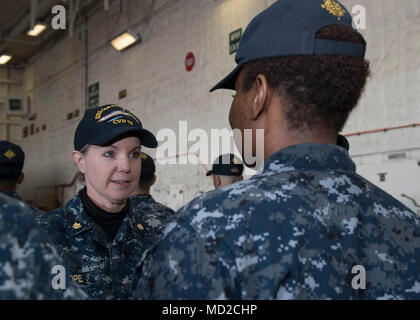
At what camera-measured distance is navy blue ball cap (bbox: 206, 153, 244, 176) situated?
12.2 ft

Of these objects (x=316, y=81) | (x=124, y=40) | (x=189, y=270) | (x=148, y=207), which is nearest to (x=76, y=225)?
(x=189, y=270)

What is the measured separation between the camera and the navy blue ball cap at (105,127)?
1501 millimetres

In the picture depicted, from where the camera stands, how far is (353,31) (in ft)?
2.83

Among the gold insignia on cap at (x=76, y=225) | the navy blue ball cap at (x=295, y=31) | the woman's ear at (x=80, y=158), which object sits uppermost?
the navy blue ball cap at (x=295, y=31)

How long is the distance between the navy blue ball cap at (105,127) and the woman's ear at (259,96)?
2.41 ft

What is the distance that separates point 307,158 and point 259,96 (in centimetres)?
16

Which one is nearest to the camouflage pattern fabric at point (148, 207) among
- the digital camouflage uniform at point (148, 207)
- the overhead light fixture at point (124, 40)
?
the digital camouflage uniform at point (148, 207)

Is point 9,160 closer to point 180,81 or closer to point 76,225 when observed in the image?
point 76,225

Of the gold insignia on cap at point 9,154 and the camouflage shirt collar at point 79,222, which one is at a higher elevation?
the gold insignia on cap at point 9,154

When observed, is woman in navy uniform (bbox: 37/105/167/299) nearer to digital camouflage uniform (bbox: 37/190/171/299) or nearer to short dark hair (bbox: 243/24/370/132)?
digital camouflage uniform (bbox: 37/190/171/299)

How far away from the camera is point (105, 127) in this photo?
151 centimetres

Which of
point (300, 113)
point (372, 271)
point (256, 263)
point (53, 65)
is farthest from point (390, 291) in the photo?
point (53, 65)

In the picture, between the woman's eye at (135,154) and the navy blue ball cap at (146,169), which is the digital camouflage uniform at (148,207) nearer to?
the navy blue ball cap at (146,169)

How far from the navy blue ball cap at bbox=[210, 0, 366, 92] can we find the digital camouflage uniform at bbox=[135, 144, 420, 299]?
19 centimetres
